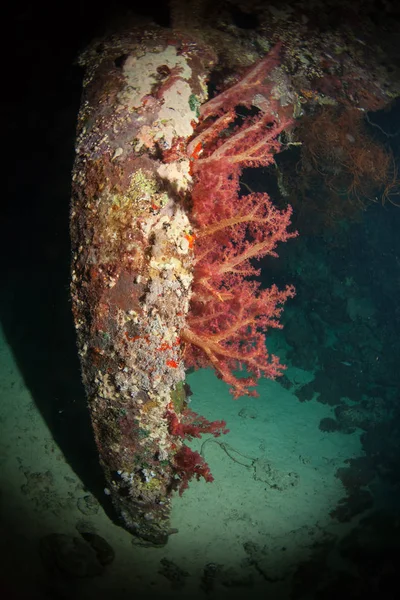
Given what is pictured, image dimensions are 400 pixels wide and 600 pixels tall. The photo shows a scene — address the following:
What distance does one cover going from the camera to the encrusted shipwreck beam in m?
2.80

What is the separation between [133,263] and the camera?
2777 millimetres

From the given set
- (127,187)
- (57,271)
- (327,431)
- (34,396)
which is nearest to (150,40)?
(127,187)

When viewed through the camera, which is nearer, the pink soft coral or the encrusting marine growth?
the encrusting marine growth

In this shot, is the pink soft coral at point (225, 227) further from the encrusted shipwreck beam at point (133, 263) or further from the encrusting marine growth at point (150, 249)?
the encrusted shipwreck beam at point (133, 263)

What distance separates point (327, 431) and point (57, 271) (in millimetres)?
6146

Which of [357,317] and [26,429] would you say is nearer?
[26,429]

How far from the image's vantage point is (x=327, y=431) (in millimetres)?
7000

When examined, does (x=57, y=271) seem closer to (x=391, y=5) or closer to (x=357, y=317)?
(x=391, y=5)

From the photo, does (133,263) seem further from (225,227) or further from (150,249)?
(225,227)

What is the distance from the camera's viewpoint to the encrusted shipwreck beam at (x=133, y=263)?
9.18 ft

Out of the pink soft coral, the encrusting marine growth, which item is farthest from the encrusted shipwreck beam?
the pink soft coral


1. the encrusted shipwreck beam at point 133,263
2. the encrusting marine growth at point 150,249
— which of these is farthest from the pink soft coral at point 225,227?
the encrusted shipwreck beam at point 133,263

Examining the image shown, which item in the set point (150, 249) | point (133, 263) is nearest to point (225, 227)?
point (150, 249)

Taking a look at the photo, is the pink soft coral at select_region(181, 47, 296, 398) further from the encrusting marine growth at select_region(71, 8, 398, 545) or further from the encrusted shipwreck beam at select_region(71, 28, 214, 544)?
the encrusted shipwreck beam at select_region(71, 28, 214, 544)
